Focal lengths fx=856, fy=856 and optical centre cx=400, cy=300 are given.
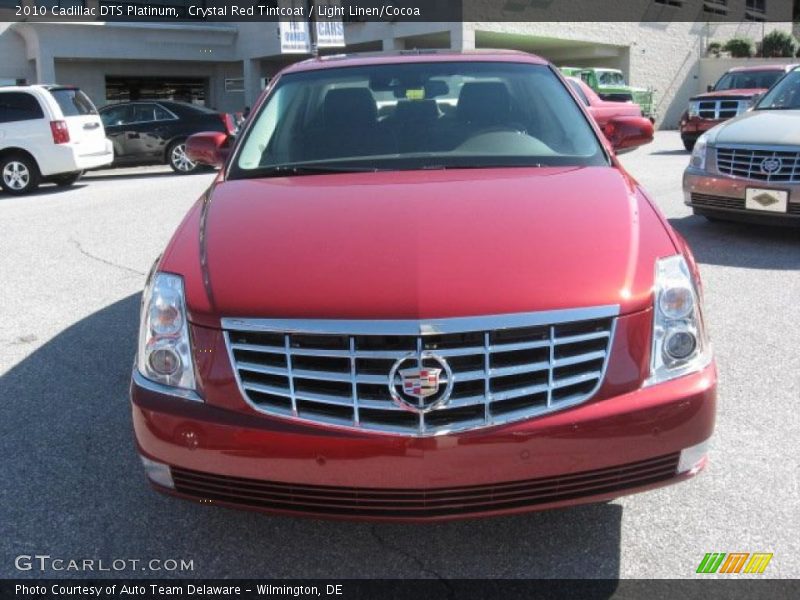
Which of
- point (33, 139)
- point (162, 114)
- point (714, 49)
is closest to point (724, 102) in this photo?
point (162, 114)

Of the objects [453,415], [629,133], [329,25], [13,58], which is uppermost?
[329,25]

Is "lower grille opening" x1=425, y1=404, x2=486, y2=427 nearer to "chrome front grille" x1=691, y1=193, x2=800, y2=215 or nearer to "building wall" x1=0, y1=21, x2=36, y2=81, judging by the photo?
"chrome front grille" x1=691, y1=193, x2=800, y2=215

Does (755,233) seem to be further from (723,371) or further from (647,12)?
(647,12)

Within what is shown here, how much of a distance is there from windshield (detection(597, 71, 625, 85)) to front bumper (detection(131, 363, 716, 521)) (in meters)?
26.3

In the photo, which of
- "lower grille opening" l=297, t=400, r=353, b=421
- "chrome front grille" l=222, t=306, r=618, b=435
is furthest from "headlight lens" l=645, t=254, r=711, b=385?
"lower grille opening" l=297, t=400, r=353, b=421

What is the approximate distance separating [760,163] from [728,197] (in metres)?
0.38

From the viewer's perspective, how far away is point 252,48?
3356cm

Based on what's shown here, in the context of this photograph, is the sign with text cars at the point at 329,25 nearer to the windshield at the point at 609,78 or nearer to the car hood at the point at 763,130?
the windshield at the point at 609,78

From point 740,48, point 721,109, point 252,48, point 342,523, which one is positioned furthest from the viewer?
point 740,48

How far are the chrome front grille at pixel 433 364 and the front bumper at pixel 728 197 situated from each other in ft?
17.3

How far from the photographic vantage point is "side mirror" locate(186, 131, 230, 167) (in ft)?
15.3

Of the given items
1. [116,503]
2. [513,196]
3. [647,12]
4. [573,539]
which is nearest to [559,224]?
[513,196]

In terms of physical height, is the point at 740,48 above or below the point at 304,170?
above

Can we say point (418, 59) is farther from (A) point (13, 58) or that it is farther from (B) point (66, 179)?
(A) point (13, 58)
